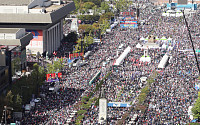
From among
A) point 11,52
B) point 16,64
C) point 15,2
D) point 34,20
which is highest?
point 15,2

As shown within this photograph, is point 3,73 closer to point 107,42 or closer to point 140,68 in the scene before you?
point 140,68

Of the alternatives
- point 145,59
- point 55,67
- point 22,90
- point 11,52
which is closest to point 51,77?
point 11,52

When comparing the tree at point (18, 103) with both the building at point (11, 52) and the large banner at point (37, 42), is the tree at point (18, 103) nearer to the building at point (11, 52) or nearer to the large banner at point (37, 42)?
the building at point (11, 52)

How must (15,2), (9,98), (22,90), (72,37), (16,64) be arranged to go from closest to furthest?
(9,98) < (22,90) < (16,64) < (15,2) < (72,37)

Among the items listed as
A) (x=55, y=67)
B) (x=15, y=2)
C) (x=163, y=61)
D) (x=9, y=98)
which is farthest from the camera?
(x=15, y=2)

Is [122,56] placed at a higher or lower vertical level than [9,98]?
lower

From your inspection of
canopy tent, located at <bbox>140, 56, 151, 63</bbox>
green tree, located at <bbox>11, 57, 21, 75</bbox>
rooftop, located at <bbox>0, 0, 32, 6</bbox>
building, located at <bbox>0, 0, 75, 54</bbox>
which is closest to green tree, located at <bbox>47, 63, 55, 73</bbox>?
green tree, located at <bbox>11, 57, 21, 75</bbox>

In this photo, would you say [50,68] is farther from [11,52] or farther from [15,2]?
[15,2]

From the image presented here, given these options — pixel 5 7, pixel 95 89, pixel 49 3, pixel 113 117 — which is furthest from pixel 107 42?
pixel 113 117
